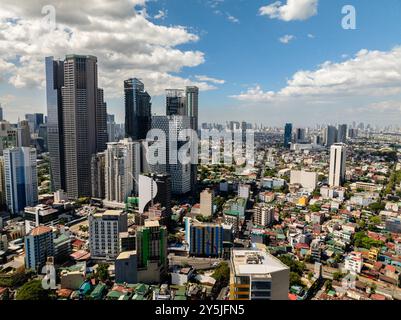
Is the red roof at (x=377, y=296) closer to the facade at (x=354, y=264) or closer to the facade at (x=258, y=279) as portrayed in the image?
the facade at (x=354, y=264)

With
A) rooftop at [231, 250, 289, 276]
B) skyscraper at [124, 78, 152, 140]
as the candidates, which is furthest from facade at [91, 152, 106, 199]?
rooftop at [231, 250, 289, 276]

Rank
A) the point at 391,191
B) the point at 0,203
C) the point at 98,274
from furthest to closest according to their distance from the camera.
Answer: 1. the point at 391,191
2. the point at 0,203
3. the point at 98,274

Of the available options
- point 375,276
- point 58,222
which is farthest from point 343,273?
point 58,222

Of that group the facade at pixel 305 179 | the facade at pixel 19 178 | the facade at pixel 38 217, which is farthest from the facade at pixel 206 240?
the facade at pixel 305 179

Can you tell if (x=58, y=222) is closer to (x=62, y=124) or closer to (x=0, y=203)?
(x=0, y=203)

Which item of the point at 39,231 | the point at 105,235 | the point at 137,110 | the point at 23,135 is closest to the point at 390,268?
the point at 105,235

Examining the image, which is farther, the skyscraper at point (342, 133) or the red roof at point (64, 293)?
the skyscraper at point (342, 133)
